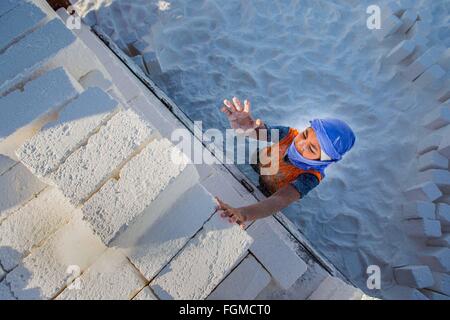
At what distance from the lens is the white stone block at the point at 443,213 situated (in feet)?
11.9

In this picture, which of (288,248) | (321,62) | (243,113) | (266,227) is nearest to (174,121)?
(243,113)

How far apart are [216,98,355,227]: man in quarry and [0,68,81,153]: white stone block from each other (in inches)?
46.6

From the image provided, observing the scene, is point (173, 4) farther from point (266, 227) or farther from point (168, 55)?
point (266, 227)

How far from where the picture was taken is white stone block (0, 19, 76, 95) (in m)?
2.25

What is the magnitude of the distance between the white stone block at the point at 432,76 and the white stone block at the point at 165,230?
3.62 meters

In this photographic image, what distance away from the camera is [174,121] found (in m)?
3.48

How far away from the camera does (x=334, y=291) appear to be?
8.93ft

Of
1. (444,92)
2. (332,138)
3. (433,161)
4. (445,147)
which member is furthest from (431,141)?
(332,138)

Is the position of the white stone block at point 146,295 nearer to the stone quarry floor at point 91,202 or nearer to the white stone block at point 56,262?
the stone quarry floor at point 91,202

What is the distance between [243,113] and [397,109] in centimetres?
253

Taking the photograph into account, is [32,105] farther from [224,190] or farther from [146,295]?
[224,190]

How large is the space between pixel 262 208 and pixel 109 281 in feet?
3.86

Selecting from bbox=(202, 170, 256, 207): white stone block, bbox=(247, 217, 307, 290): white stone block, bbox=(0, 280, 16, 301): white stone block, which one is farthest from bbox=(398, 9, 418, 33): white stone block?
bbox=(0, 280, 16, 301): white stone block

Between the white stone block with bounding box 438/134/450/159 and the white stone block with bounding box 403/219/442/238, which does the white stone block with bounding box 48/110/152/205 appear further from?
the white stone block with bounding box 438/134/450/159
